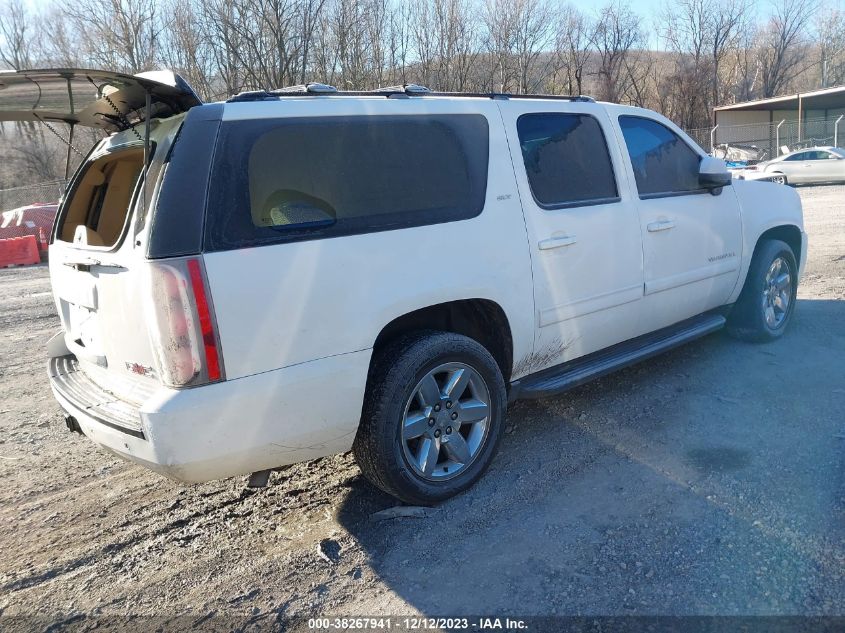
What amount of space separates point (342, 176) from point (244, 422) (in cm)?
117

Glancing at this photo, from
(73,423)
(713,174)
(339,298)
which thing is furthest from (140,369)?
(713,174)

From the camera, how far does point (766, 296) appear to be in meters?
5.52

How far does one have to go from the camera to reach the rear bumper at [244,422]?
264cm

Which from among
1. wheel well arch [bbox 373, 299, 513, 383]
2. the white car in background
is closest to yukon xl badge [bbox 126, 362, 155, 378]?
wheel well arch [bbox 373, 299, 513, 383]

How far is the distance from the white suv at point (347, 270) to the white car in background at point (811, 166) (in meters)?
21.1

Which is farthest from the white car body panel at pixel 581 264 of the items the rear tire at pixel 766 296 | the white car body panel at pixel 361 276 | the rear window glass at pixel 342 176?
the rear tire at pixel 766 296

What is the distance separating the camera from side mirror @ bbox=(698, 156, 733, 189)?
188 inches

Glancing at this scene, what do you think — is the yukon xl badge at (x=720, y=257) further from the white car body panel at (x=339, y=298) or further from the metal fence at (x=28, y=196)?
the metal fence at (x=28, y=196)

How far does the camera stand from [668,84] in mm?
51969

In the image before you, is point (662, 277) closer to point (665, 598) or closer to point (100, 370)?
point (665, 598)

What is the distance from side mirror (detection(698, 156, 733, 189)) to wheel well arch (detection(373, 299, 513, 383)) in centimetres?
216

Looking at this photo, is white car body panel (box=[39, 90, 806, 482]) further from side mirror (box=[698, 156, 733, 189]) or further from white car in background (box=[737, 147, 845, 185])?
white car in background (box=[737, 147, 845, 185])

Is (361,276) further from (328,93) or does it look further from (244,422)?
(328,93)

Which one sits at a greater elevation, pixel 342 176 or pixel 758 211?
pixel 342 176
